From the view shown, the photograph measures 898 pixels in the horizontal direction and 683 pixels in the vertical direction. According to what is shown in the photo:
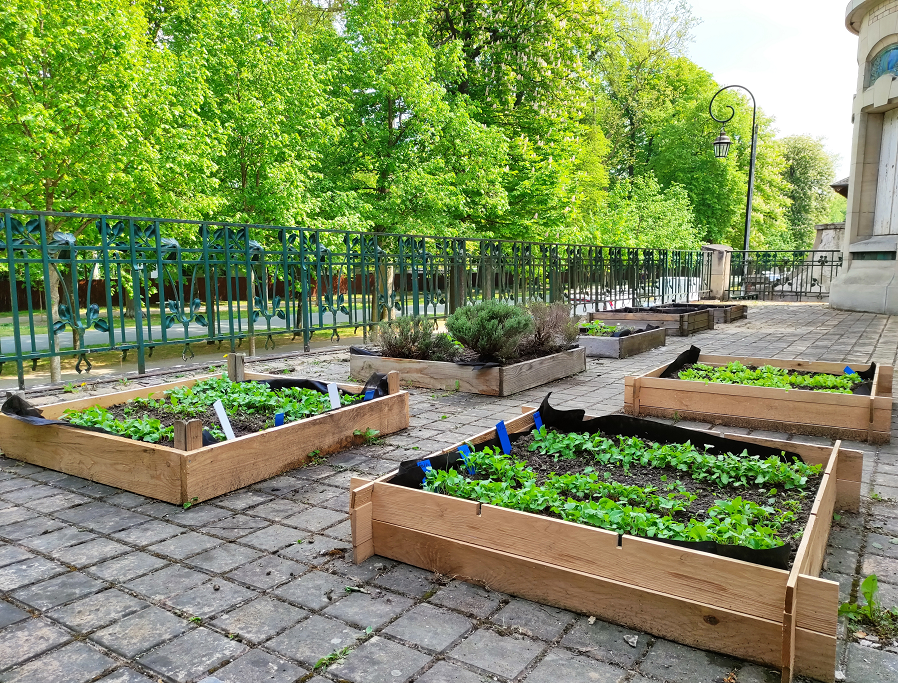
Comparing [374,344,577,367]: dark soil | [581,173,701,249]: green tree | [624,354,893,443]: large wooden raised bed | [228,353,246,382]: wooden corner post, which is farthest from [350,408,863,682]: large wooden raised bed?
[581,173,701,249]: green tree

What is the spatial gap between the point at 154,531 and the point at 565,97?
21.9 metres

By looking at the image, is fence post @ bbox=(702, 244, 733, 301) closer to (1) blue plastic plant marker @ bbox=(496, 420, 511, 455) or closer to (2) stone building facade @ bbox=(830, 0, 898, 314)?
(2) stone building facade @ bbox=(830, 0, 898, 314)

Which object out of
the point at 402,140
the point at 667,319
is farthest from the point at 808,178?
the point at 667,319

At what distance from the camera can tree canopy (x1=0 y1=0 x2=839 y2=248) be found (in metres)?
11.4

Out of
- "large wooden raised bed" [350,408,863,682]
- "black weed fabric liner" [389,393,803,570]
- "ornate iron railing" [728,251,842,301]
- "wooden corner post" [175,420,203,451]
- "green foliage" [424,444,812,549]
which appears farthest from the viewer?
"ornate iron railing" [728,251,842,301]

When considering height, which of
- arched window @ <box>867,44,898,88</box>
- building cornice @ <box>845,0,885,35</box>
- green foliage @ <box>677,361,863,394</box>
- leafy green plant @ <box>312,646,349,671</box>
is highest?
building cornice @ <box>845,0,885,35</box>

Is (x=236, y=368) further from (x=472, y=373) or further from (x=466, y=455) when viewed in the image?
(x=466, y=455)

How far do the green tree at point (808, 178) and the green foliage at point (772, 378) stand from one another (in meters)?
54.1

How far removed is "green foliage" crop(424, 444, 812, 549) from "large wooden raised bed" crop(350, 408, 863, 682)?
0.66 feet

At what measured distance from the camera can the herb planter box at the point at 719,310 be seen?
14.5 m

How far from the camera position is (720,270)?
2425 cm

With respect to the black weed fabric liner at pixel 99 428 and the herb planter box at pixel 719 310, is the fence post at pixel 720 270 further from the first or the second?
the black weed fabric liner at pixel 99 428

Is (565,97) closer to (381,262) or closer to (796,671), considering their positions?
(381,262)

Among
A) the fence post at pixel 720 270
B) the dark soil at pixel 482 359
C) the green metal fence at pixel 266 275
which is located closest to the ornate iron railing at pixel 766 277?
the fence post at pixel 720 270
